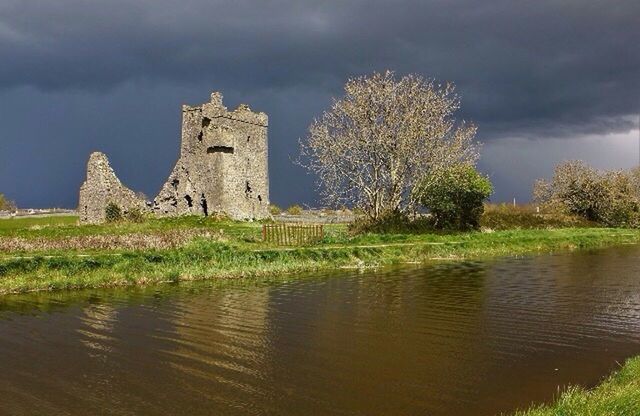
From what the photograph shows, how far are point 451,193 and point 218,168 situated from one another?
19.0m

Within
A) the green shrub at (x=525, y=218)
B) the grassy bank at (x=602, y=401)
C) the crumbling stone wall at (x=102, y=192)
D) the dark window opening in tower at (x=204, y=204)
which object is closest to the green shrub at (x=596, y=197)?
the green shrub at (x=525, y=218)

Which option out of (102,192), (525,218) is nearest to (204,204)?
(102,192)

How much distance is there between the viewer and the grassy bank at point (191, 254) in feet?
68.8

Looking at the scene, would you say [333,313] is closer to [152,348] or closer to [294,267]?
[152,348]

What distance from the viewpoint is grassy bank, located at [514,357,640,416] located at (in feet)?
23.3

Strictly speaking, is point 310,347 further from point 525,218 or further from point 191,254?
point 525,218

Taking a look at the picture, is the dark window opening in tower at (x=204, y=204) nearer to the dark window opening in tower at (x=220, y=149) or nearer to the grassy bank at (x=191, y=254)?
the dark window opening in tower at (x=220, y=149)

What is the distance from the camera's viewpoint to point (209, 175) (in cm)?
4991

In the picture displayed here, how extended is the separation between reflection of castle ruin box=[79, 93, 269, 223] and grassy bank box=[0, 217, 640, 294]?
13.6 meters

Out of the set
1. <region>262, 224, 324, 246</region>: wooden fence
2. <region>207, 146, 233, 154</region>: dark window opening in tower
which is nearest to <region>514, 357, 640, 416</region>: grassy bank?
<region>262, 224, 324, 246</region>: wooden fence

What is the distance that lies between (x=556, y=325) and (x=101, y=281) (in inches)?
577

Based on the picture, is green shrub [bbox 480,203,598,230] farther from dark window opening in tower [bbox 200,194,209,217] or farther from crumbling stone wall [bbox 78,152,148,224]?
crumbling stone wall [bbox 78,152,148,224]

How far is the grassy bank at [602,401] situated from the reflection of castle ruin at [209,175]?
138 feet

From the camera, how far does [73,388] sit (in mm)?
9312
